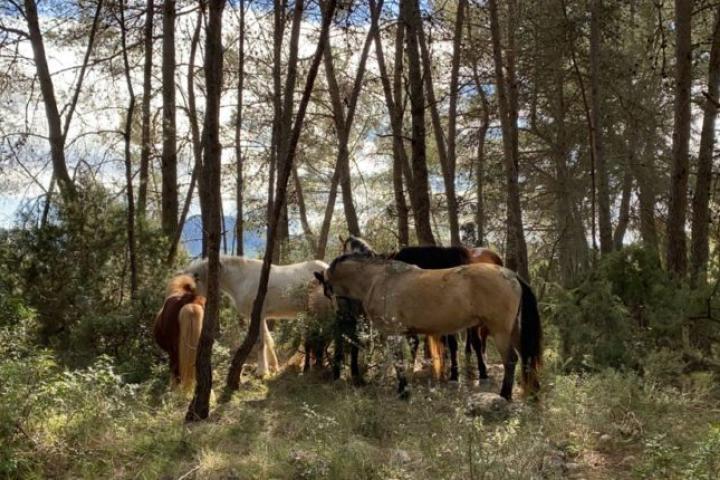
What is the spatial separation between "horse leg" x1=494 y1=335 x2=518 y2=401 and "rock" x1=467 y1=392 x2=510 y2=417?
54cm

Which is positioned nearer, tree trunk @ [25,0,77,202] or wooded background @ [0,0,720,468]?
wooded background @ [0,0,720,468]

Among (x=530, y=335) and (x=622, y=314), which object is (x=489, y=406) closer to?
(x=530, y=335)

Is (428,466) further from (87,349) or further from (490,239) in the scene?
(490,239)

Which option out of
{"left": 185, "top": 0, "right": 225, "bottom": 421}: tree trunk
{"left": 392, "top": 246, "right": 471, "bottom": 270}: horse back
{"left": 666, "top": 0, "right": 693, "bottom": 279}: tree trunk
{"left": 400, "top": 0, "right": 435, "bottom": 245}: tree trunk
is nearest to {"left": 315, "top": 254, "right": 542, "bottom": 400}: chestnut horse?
{"left": 392, "top": 246, "right": 471, "bottom": 270}: horse back

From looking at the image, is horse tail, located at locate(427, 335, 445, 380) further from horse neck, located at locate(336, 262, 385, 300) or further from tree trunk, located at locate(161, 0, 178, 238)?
tree trunk, located at locate(161, 0, 178, 238)

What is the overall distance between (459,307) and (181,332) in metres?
3.01

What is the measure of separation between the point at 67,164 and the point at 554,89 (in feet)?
35.3

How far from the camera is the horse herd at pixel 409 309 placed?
22.3 ft

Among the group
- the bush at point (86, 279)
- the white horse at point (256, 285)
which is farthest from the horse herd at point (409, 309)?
the bush at point (86, 279)

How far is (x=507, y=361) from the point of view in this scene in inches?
269

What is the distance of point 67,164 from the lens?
12.5 metres

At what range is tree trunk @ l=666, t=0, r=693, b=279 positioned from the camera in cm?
827

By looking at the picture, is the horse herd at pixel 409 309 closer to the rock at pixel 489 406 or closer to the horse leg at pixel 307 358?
the horse leg at pixel 307 358

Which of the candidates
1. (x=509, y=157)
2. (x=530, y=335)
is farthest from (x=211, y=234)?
(x=509, y=157)
